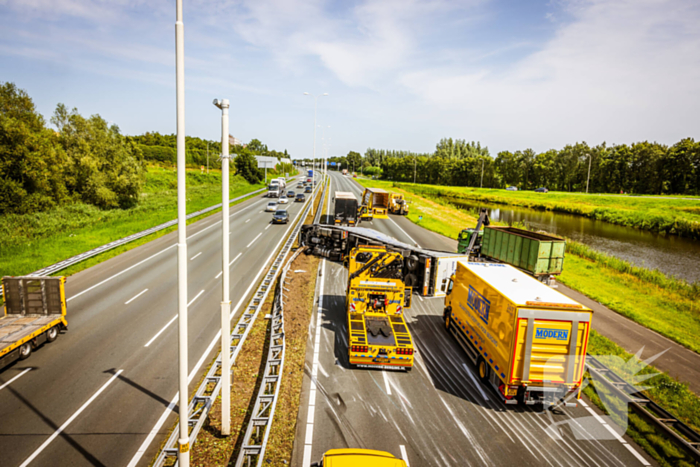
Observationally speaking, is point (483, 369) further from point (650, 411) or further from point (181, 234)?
point (181, 234)

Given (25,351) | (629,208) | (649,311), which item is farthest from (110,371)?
(629,208)

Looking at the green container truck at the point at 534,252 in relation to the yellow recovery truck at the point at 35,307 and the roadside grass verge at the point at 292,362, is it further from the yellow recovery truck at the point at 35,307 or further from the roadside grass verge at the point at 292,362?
the yellow recovery truck at the point at 35,307

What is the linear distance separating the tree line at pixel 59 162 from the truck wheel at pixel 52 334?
88.7ft

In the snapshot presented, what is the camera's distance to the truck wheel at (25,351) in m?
13.5

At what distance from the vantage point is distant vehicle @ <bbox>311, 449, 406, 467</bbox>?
7141 millimetres

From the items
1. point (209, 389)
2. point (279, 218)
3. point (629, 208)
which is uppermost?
point (629, 208)

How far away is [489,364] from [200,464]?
369 inches

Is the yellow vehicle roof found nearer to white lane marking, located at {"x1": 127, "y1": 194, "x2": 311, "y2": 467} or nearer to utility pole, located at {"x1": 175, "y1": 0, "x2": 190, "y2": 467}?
utility pole, located at {"x1": 175, "y1": 0, "x2": 190, "y2": 467}

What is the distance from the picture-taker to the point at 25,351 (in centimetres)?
1367

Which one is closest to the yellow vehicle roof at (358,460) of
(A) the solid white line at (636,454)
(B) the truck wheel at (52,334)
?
(A) the solid white line at (636,454)

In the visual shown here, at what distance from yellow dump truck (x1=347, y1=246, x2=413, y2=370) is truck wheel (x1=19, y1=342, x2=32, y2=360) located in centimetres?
1222

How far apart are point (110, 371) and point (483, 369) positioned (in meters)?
13.6

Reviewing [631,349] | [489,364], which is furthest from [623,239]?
[489,364]

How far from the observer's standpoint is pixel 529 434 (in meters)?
10.8
